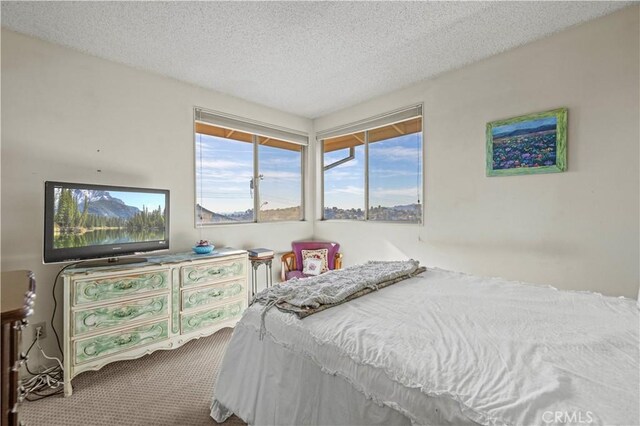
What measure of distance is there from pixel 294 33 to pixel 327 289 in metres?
1.96

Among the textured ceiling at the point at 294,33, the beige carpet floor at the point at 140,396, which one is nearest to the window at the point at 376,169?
the textured ceiling at the point at 294,33

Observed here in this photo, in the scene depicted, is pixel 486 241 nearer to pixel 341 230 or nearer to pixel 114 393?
pixel 341 230

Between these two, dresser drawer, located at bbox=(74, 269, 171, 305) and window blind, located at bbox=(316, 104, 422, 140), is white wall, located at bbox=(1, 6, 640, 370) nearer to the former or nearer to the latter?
window blind, located at bbox=(316, 104, 422, 140)

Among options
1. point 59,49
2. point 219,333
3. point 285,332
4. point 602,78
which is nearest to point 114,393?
point 219,333

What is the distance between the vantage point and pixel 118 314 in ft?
7.41

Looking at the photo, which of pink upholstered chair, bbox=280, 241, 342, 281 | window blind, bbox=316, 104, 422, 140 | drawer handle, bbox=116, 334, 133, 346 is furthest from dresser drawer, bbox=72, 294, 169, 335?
window blind, bbox=316, 104, 422, 140

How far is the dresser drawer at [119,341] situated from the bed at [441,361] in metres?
0.98

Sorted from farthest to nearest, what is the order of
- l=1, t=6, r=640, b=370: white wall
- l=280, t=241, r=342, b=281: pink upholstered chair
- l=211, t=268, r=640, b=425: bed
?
l=280, t=241, r=342, b=281: pink upholstered chair < l=1, t=6, r=640, b=370: white wall < l=211, t=268, r=640, b=425: bed

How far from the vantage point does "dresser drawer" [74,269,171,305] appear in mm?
2113

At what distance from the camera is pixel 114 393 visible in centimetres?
207

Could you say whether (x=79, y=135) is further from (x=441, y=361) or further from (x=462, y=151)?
(x=462, y=151)

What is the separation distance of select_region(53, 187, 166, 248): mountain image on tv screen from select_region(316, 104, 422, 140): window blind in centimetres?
241

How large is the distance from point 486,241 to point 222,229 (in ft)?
9.18

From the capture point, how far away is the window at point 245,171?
3449 mm
